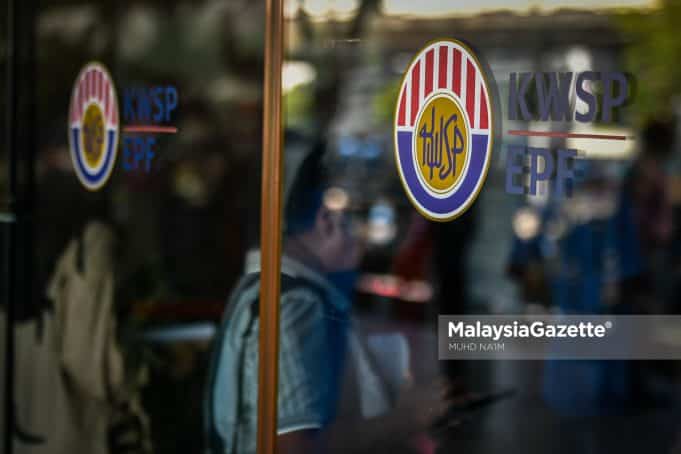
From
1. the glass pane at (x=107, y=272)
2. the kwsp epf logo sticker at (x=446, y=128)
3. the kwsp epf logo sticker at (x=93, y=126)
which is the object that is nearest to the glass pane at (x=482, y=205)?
the kwsp epf logo sticker at (x=446, y=128)

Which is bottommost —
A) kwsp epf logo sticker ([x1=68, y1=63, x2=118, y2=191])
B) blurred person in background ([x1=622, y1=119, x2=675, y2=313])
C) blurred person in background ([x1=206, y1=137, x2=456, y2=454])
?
blurred person in background ([x1=206, y1=137, x2=456, y2=454])

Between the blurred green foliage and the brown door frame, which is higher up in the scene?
the blurred green foliage

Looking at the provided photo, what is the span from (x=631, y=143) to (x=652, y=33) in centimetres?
27

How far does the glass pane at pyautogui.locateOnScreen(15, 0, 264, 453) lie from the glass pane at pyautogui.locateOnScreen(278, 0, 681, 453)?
0.31 meters

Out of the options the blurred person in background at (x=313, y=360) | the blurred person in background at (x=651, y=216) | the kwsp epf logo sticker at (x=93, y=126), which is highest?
the kwsp epf logo sticker at (x=93, y=126)

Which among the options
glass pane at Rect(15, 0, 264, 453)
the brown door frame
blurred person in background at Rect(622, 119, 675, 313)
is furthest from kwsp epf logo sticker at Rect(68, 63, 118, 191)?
blurred person in background at Rect(622, 119, 675, 313)

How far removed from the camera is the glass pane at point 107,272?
3150 millimetres

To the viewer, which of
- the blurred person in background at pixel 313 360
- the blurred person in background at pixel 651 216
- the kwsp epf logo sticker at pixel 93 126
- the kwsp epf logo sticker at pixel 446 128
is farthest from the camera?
the kwsp epf logo sticker at pixel 93 126

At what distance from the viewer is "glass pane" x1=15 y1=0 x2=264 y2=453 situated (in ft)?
10.3

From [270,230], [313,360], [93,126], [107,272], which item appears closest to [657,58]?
[270,230]

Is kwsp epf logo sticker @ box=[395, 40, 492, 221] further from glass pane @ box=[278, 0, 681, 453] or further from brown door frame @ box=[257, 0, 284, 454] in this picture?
brown door frame @ box=[257, 0, 284, 454]

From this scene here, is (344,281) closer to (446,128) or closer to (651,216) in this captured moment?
(446,128)

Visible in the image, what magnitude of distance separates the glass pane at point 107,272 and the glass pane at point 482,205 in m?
0.31

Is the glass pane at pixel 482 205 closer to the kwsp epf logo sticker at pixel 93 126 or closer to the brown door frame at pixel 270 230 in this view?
the brown door frame at pixel 270 230
